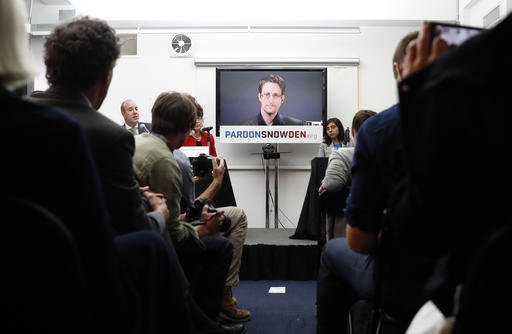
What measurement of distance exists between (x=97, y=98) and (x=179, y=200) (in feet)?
1.78

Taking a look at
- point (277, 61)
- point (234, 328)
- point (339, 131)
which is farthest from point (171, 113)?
point (277, 61)

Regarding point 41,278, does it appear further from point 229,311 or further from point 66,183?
point 229,311

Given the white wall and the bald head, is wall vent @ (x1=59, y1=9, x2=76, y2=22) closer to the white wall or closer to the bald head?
the white wall

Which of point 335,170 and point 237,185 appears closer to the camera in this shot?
point 335,170

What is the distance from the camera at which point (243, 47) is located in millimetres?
6594

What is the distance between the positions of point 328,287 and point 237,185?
494cm

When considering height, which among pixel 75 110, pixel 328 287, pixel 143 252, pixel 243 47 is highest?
pixel 243 47

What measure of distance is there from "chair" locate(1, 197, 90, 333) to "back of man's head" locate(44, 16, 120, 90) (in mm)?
679

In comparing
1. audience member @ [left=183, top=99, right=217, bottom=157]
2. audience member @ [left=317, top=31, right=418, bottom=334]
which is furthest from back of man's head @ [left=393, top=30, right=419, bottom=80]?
audience member @ [left=183, top=99, right=217, bottom=157]

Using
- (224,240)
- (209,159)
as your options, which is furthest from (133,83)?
(224,240)

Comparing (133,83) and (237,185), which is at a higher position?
(133,83)

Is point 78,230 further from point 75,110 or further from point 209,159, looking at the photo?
point 209,159

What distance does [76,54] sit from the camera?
4.72 ft

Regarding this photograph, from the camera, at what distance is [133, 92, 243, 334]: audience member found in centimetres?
189
